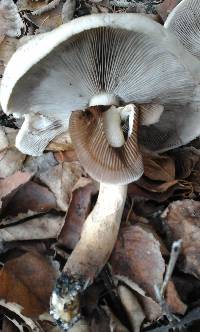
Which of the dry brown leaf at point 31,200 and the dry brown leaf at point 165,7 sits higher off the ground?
the dry brown leaf at point 165,7

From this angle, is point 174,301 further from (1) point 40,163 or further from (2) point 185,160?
(1) point 40,163

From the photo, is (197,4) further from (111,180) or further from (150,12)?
(111,180)

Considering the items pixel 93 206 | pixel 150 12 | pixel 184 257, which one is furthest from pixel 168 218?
pixel 150 12

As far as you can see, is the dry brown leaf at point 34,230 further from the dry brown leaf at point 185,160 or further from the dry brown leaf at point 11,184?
the dry brown leaf at point 185,160

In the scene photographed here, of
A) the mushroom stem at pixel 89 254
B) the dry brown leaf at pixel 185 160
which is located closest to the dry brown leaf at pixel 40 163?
the mushroom stem at pixel 89 254

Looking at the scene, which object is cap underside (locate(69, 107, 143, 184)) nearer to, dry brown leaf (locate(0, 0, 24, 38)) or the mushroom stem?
the mushroom stem

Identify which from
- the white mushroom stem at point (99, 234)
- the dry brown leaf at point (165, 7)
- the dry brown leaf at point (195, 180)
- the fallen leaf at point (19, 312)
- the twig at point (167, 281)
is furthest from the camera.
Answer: the dry brown leaf at point (165, 7)

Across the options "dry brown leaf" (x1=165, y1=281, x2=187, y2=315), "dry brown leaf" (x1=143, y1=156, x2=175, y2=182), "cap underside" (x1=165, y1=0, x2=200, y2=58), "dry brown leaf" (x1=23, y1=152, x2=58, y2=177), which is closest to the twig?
"dry brown leaf" (x1=165, y1=281, x2=187, y2=315)
